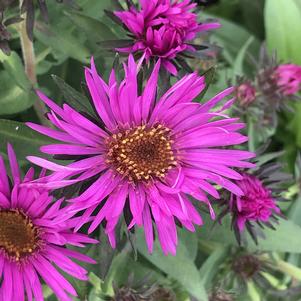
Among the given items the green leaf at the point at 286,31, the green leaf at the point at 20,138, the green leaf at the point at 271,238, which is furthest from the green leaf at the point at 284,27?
the green leaf at the point at 20,138

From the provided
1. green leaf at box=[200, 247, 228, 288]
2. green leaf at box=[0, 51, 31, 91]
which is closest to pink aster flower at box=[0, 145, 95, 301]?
green leaf at box=[0, 51, 31, 91]

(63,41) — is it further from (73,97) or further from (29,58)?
(73,97)

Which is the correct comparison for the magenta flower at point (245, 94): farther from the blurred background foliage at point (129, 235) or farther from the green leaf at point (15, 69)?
the green leaf at point (15, 69)

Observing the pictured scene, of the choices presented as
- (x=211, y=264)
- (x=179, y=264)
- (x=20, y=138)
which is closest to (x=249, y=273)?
(x=211, y=264)

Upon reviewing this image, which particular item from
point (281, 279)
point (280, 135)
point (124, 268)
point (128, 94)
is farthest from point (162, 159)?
point (280, 135)

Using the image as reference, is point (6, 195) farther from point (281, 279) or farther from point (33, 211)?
point (281, 279)

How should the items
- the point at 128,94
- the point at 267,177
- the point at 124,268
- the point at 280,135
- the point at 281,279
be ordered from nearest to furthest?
the point at 128,94 < the point at 267,177 < the point at 124,268 < the point at 281,279 < the point at 280,135
